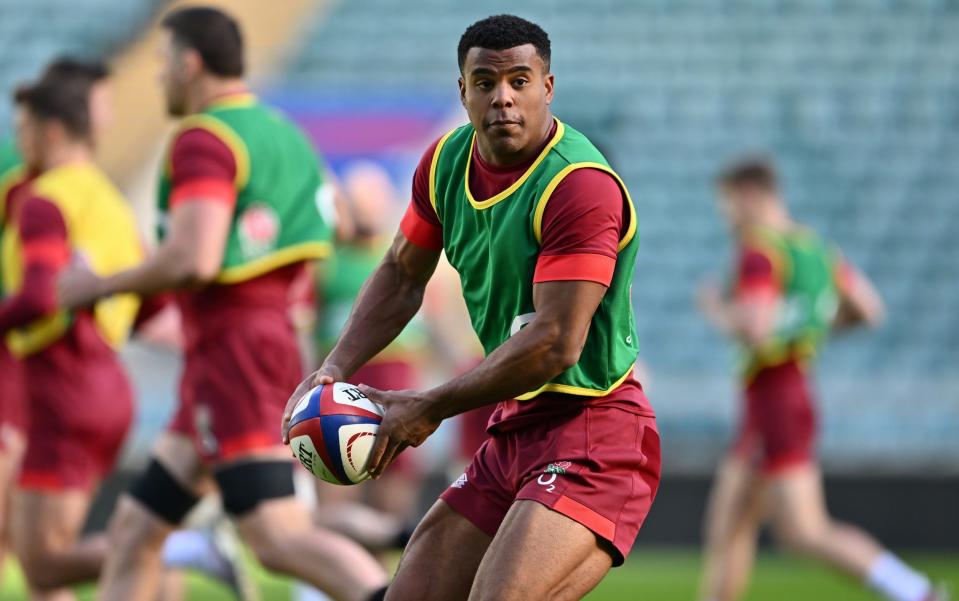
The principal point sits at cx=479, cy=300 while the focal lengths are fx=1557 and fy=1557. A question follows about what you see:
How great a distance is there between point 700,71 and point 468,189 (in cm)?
1495

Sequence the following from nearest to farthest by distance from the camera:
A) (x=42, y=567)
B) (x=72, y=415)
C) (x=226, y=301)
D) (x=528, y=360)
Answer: (x=528, y=360) < (x=226, y=301) < (x=42, y=567) < (x=72, y=415)

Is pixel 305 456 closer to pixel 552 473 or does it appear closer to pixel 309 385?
pixel 309 385

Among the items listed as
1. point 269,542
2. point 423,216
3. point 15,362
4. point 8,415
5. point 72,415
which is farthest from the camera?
point 15,362

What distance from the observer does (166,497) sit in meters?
5.81

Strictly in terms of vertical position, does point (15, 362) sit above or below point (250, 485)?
below

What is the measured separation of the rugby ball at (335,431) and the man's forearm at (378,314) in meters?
0.32

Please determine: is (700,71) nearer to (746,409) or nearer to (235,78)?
(746,409)

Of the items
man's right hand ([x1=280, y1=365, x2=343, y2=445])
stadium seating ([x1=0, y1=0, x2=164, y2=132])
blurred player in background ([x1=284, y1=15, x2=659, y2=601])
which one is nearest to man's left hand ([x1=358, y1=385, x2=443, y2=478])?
blurred player in background ([x1=284, y1=15, x2=659, y2=601])

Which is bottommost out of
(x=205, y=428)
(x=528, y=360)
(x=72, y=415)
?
(x=72, y=415)

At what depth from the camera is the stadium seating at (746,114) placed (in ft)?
53.9

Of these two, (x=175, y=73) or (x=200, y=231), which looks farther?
(x=175, y=73)

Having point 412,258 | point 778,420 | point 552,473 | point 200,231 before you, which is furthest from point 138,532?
point 778,420

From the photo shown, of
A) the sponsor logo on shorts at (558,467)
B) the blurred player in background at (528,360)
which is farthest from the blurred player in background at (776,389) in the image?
the sponsor logo on shorts at (558,467)

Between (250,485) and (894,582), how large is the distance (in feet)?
14.3
